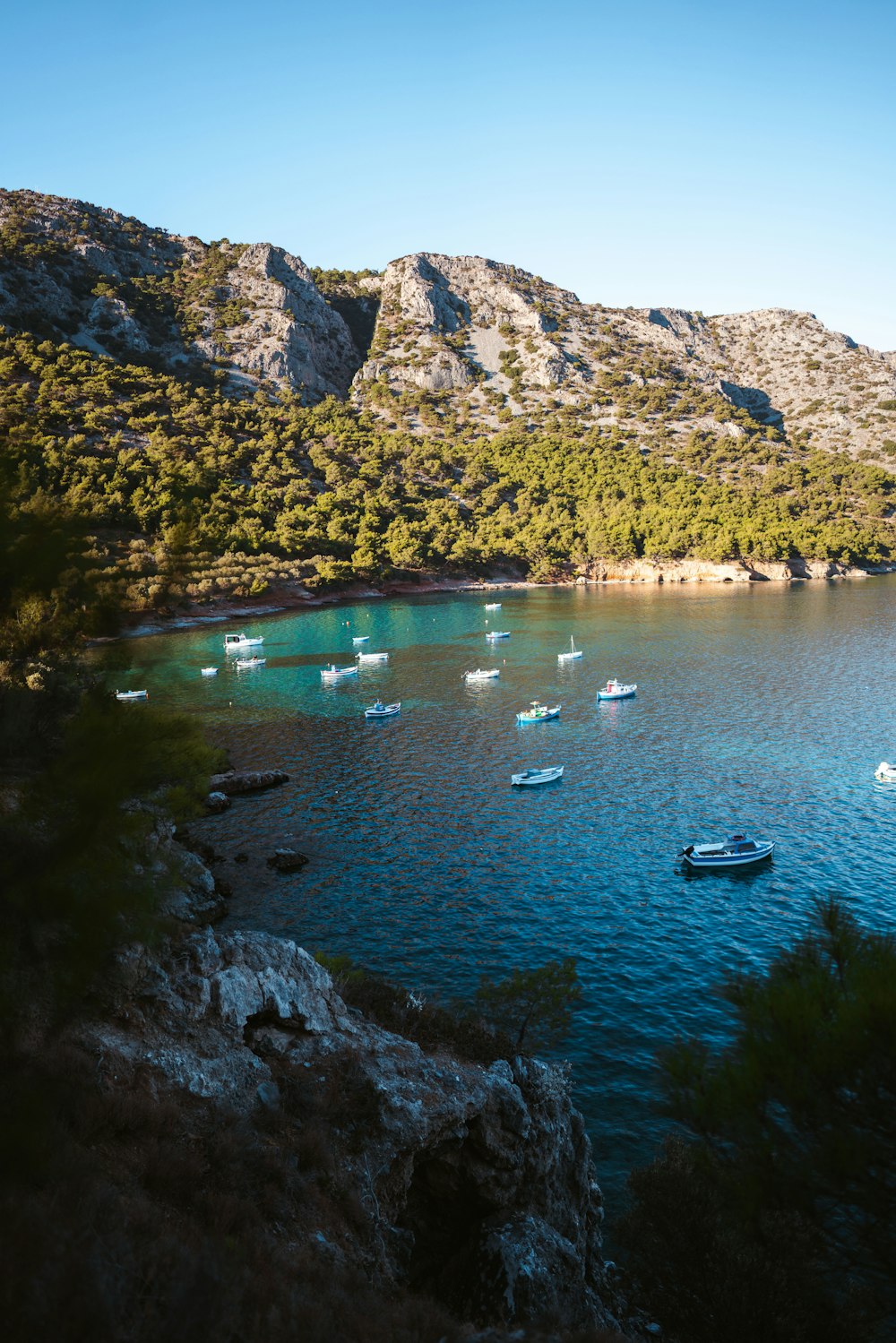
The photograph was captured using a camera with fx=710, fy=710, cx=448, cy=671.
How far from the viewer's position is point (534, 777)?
48719 millimetres

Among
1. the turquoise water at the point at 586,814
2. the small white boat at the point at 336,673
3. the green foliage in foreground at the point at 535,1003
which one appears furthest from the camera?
the small white boat at the point at 336,673

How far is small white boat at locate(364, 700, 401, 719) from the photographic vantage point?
63.7m

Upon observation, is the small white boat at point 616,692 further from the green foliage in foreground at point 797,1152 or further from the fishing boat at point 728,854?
the green foliage in foreground at point 797,1152

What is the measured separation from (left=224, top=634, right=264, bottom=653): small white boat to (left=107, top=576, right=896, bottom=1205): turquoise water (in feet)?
7.19

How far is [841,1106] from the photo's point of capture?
10500 millimetres

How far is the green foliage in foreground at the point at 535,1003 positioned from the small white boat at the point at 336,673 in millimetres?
54213

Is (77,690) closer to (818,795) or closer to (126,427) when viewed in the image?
(818,795)

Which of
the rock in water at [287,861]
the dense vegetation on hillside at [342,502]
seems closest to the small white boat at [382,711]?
the rock in water at [287,861]

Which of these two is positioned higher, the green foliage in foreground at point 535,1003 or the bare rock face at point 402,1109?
the bare rock face at point 402,1109

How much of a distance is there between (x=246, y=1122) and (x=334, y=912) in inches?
774

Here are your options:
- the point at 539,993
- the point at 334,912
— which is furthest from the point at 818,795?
the point at 334,912

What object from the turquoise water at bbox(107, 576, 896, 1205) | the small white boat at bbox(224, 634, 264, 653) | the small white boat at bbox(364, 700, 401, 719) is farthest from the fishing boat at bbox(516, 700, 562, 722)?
the small white boat at bbox(224, 634, 264, 653)

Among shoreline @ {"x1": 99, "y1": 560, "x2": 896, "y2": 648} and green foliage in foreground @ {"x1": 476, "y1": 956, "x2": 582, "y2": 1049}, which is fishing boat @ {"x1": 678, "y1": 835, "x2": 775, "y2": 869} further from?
shoreline @ {"x1": 99, "y1": 560, "x2": 896, "y2": 648}

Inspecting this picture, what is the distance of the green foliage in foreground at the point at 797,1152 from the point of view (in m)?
10.3
